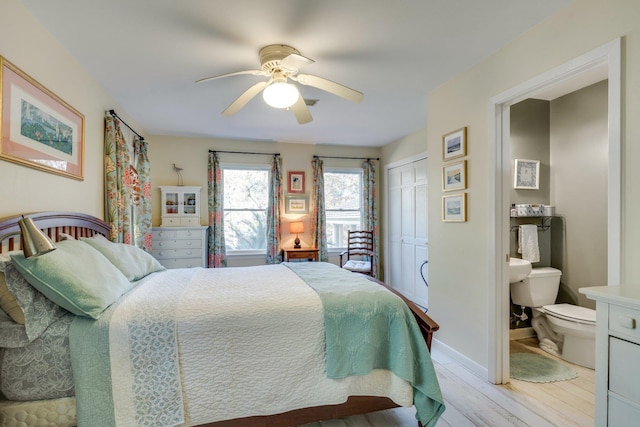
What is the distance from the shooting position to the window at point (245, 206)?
16.9ft

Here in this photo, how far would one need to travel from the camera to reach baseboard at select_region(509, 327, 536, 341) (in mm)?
3251

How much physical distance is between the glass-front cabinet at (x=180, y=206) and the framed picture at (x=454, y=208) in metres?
3.55

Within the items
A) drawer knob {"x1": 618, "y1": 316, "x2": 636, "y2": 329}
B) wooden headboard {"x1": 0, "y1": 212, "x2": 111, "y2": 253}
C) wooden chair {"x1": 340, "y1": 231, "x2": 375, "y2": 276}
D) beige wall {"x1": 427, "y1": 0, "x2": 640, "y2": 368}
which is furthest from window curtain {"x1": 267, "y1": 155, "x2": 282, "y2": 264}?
drawer knob {"x1": 618, "y1": 316, "x2": 636, "y2": 329}

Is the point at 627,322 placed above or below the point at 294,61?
below

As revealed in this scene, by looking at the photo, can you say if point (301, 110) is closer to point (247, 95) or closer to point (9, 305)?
point (247, 95)

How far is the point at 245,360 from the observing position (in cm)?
158

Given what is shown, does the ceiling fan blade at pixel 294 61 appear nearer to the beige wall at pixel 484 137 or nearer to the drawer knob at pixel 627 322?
the beige wall at pixel 484 137

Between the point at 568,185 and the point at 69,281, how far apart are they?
4237 mm

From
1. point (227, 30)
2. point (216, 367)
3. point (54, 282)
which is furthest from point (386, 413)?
point (227, 30)

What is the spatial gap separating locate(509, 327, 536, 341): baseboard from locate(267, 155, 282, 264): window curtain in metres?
3.33

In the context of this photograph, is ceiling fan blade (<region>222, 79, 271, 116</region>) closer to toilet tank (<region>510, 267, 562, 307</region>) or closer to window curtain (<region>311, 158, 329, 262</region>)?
window curtain (<region>311, 158, 329, 262</region>)

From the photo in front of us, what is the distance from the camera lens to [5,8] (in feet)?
5.45

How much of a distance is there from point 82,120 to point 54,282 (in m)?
1.74

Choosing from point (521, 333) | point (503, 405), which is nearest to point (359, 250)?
point (521, 333)
